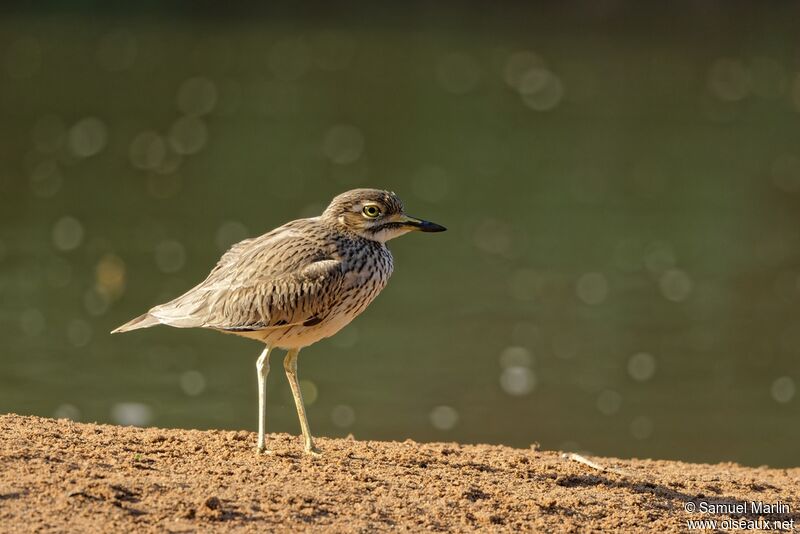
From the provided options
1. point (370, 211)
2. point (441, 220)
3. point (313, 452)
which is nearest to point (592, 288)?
point (441, 220)

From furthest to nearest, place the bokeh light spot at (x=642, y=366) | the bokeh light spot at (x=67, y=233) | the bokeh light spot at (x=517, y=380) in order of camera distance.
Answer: the bokeh light spot at (x=67, y=233) → the bokeh light spot at (x=642, y=366) → the bokeh light spot at (x=517, y=380)

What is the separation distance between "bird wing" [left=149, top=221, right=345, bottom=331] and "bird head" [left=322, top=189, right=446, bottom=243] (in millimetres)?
253

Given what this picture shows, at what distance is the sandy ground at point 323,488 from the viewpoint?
529cm

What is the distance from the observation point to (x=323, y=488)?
5.79m

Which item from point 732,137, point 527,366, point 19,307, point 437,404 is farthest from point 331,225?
point 732,137

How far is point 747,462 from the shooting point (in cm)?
1121

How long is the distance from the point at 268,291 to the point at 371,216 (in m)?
0.77

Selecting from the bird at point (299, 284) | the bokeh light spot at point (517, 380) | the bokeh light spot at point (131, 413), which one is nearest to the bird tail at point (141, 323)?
the bird at point (299, 284)

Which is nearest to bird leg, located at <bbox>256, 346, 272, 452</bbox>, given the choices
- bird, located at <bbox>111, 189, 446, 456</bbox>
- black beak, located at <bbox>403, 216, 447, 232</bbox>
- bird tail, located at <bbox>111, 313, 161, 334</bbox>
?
bird, located at <bbox>111, 189, 446, 456</bbox>

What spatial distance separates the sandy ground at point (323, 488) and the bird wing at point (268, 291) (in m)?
0.63

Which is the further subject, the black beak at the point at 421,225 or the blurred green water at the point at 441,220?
the blurred green water at the point at 441,220

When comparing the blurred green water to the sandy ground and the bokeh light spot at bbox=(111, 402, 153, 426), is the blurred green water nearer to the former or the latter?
the bokeh light spot at bbox=(111, 402, 153, 426)

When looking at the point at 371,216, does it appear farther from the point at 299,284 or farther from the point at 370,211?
the point at 299,284

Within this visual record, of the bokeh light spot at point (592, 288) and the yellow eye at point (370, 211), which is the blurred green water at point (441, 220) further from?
the yellow eye at point (370, 211)
